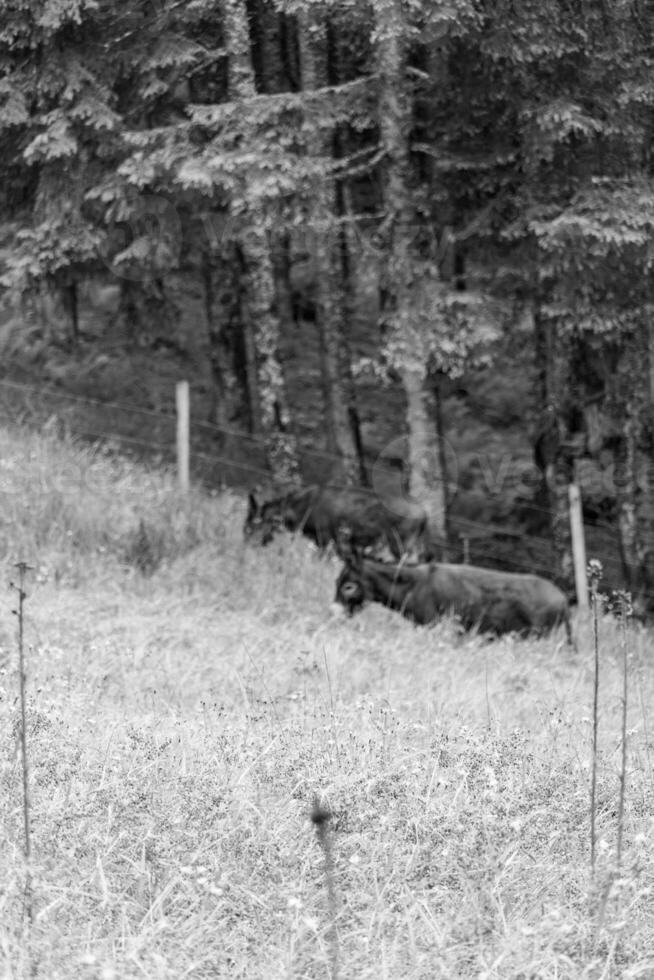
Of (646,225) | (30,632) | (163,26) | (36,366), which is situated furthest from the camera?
(36,366)

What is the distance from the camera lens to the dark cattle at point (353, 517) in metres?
16.0

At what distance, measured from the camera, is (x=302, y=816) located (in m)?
5.75

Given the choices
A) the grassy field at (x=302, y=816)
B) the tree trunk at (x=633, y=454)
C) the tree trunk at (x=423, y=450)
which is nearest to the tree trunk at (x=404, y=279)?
the tree trunk at (x=423, y=450)

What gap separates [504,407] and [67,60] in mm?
12138

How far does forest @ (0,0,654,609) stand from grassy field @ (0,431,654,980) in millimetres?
6233

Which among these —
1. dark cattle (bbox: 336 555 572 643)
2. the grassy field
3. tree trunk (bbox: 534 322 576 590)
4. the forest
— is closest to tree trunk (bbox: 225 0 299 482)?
the forest

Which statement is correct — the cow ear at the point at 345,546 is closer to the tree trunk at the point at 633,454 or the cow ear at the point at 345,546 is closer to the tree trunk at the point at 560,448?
the tree trunk at the point at 560,448

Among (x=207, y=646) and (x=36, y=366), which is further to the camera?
(x=36, y=366)

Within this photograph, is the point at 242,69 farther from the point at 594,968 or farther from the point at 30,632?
the point at 594,968

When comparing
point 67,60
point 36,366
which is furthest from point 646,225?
point 36,366

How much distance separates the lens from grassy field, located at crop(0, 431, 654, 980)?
4.73m

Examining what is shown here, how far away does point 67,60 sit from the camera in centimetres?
1573

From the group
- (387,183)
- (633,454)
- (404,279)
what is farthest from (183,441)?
(633,454)

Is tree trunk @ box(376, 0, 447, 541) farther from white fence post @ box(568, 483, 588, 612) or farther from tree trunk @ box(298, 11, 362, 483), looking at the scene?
white fence post @ box(568, 483, 588, 612)
